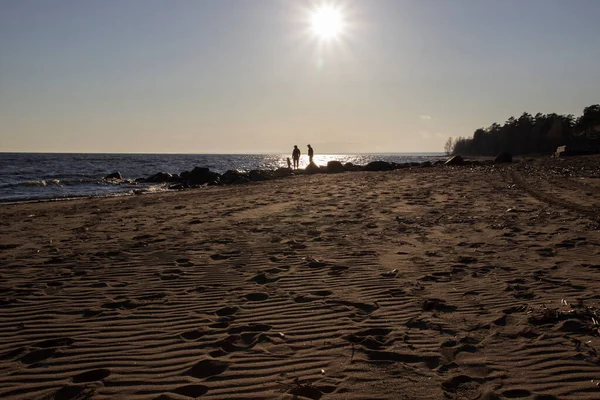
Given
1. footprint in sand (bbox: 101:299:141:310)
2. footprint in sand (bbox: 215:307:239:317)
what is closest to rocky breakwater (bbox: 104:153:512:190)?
footprint in sand (bbox: 101:299:141:310)

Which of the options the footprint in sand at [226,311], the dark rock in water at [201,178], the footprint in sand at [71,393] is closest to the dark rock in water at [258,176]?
the dark rock in water at [201,178]

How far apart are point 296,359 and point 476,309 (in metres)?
2.08

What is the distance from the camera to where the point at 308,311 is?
455 cm

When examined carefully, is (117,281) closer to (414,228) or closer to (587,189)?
(414,228)

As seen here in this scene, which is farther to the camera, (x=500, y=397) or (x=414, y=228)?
(x=414, y=228)

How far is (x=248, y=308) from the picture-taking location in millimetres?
4680

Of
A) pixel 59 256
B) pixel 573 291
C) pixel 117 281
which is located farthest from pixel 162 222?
pixel 573 291

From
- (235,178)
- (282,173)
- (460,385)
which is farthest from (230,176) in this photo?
(460,385)

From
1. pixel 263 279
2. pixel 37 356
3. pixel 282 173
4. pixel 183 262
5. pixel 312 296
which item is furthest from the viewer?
pixel 282 173

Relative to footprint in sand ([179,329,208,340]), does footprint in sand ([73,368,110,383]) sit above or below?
below

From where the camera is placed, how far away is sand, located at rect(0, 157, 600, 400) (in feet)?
10.5

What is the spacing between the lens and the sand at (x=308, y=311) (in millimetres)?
3209

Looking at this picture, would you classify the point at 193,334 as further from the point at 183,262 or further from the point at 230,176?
the point at 230,176

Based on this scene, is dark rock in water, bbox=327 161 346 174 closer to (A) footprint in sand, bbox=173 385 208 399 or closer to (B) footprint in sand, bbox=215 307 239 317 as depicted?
(B) footprint in sand, bbox=215 307 239 317
